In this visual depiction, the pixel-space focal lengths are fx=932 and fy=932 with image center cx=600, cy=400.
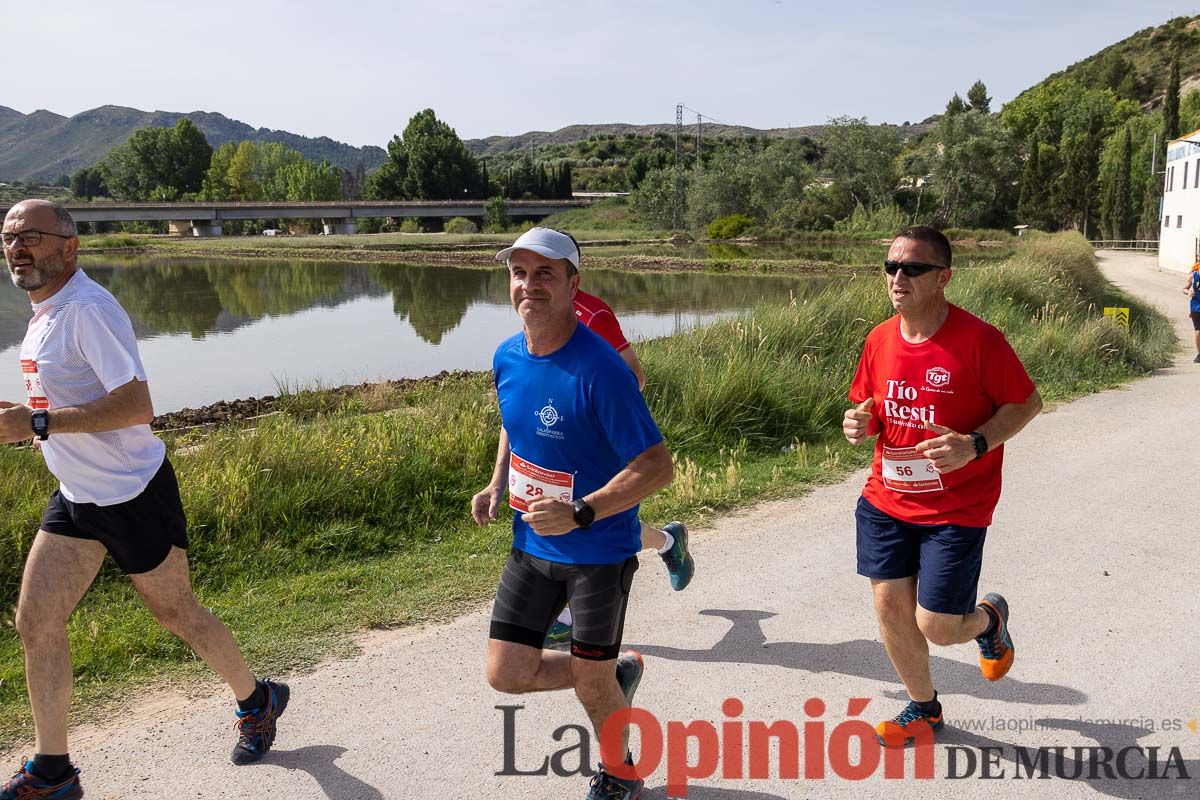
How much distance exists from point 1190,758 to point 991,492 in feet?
4.20

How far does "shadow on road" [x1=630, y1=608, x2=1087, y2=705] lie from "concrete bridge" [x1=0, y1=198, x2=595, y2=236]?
97.6 metres

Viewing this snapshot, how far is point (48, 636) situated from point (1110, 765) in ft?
13.0

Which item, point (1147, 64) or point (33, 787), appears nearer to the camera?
point (33, 787)

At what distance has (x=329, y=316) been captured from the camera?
102ft

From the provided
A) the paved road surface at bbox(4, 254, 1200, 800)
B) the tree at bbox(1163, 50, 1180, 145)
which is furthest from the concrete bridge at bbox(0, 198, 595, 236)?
the paved road surface at bbox(4, 254, 1200, 800)

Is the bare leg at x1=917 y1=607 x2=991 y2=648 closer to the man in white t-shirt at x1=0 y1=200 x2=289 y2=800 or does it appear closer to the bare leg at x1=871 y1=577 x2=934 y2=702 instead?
the bare leg at x1=871 y1=577 x2=934 y2=702

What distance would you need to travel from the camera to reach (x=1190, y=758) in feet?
11.7

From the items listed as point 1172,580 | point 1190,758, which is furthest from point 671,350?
point 1190,758

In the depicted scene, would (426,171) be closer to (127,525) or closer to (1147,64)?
(1147,64)

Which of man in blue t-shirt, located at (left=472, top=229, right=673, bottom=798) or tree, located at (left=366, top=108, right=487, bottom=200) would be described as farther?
tree, located at (left=366, top=108, right=487, bottom=200)

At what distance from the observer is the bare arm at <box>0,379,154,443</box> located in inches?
126

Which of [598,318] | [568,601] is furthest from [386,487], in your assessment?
[568,601]

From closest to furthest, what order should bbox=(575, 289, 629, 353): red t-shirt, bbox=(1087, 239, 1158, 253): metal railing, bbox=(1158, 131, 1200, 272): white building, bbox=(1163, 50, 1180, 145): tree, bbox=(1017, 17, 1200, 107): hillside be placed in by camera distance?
bbox=(575, 289, 629, 353): red t-shirt → bbox=(1158, 131, 1200, 272): white building → bbox=(1087, 239, 1158, 253): metal railing → bbox=(1163, 50, 1180, 145): tree → bbox=(1017, 17, 1200, 107): hillside

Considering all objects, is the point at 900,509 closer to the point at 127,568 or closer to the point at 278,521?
the point at 127,568
